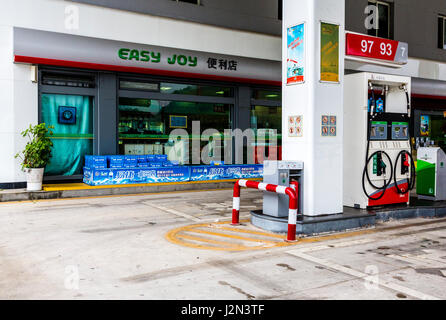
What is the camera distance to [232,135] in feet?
49.1

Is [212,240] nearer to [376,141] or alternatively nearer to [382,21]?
[376,141]

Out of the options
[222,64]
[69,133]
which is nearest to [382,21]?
[222,64]

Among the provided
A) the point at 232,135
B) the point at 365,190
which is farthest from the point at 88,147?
the point at 365,190

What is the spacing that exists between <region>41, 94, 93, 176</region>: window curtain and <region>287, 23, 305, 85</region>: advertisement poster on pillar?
23.2 feet

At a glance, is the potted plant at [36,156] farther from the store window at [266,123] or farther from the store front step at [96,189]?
the store window at [266,123]

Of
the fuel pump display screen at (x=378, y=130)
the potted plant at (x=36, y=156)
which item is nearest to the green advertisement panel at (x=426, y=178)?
the fuel pump display screen at (x=378, y=130)

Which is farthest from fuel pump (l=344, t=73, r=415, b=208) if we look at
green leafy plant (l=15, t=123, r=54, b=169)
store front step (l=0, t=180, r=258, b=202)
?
green leafy plant (l=15, t=123, r=54, b=169)

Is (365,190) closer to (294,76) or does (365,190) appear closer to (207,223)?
(294,76)

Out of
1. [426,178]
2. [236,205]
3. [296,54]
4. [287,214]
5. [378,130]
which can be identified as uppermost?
[296,54]

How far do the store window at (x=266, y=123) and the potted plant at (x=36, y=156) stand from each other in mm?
7415

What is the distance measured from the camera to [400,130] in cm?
873

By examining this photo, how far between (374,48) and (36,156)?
27.0ft

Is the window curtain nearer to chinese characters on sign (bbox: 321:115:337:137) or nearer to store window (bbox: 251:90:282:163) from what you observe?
store window (bbox: 251:90:282:163)
